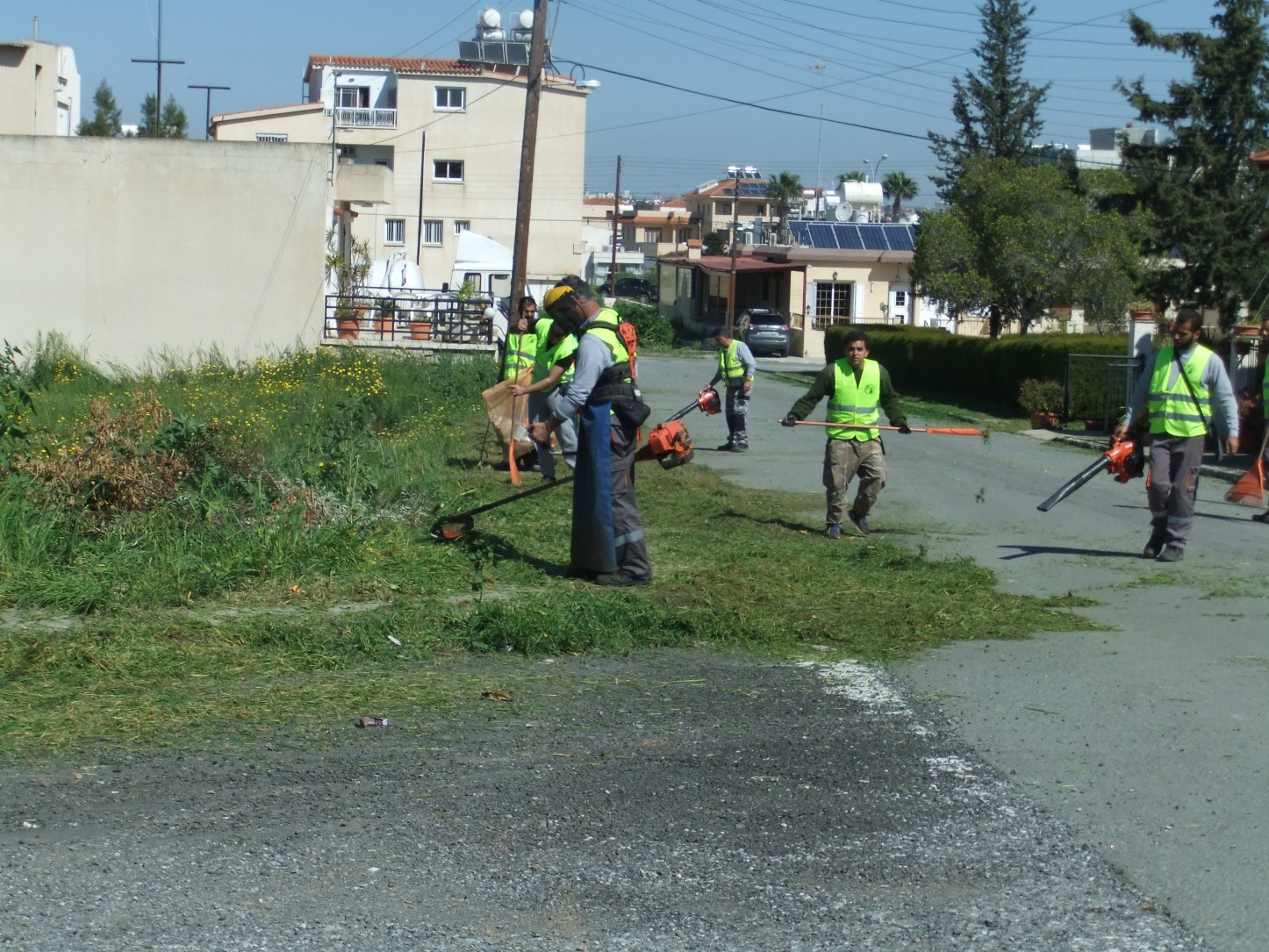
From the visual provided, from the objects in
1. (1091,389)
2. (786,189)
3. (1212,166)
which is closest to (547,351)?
(1091,389)

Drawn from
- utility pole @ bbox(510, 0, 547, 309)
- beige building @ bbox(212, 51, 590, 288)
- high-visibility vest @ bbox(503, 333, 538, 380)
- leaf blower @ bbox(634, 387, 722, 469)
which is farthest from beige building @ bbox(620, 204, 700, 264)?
leaf blower @ bbox(634, 387, 722, 469)

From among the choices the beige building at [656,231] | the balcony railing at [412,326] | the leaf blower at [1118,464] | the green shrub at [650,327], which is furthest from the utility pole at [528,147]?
the beige building at [656,231]

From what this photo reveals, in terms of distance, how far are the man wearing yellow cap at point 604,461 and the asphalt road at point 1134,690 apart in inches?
89.7

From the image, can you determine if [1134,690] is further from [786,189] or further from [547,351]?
[786,189]

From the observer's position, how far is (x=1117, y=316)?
36.9 meters

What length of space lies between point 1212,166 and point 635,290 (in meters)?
44.9

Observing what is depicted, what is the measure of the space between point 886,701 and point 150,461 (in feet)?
19.0

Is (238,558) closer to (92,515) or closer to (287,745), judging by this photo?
(92,515)

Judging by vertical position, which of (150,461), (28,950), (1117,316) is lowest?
(28,950)

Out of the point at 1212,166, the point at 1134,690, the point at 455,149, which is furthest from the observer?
the point at 455,149

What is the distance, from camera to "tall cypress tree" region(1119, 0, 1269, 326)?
41312mm

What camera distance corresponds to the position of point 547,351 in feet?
42.4

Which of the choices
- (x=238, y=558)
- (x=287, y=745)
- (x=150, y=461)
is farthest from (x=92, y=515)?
(x=287, y=745)

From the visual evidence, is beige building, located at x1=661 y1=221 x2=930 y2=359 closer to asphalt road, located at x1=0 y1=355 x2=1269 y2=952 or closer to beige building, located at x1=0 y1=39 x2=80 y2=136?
beige building, located at x1=0 y1=39 x2=80 y2=136
